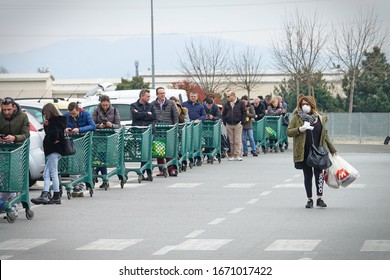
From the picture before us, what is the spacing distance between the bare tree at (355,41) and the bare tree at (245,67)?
46.5ft

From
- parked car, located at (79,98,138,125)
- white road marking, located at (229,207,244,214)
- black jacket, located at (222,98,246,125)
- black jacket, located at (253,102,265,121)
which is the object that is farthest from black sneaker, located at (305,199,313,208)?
black jacket, located at (253,102,265,121)

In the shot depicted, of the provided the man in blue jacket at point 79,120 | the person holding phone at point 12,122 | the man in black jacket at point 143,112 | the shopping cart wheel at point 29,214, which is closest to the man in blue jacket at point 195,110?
the man in black jacket at point 143,112

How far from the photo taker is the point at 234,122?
1363 inches

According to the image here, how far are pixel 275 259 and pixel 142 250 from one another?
168 cm

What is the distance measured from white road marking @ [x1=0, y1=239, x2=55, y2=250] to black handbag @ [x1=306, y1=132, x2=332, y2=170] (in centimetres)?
518

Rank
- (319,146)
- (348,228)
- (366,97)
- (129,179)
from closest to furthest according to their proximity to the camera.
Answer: (348,228), (319,146), (129,179), (366,97)

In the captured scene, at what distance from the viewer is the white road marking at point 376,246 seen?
13.2 metres

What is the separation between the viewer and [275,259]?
1244 centimetres

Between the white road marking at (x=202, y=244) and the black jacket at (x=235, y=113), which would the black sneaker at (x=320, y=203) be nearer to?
the white road marking at (x=202, y=244)

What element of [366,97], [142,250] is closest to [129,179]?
[142,250]

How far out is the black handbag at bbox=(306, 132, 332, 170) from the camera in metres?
18.4

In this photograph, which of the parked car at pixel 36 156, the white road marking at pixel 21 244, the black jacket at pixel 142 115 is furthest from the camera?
the black jacket at pixel 142 115

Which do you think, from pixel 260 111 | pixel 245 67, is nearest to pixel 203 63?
pixel 245 67
